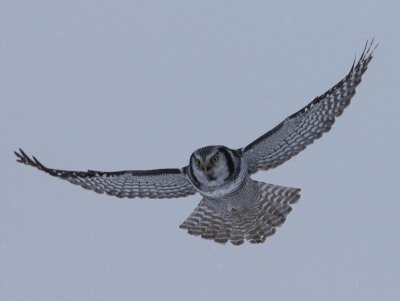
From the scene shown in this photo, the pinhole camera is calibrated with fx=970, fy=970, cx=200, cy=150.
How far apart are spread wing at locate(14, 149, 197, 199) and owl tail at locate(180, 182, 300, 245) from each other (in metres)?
0.50

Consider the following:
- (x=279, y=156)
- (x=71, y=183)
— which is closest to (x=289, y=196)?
(x=279, y=156)

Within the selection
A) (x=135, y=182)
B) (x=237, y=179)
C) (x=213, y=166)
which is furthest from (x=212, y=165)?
(x=135, y=182)

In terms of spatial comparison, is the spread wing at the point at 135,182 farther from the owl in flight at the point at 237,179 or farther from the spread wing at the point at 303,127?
the spread wing at the point at 303,127

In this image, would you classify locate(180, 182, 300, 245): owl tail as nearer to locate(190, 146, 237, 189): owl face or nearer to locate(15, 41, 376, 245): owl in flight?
locate(15, 41, 376, 245): owl in flight

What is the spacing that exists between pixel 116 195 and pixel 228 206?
1682 mm

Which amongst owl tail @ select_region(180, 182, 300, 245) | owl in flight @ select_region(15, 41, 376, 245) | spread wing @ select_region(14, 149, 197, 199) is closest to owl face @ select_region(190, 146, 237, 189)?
owl in flight @ select_region(15, 41, 376, 245)

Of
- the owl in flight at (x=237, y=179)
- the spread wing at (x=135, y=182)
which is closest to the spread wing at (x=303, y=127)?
the owl in flight at (x=237, y=179)

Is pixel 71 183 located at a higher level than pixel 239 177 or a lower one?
higher

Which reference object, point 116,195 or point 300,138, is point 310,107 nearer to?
point 300,138

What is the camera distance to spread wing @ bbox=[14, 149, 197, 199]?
1402 cm

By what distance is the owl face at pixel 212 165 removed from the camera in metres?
13.6

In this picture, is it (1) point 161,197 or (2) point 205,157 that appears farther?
(1) point 161,197

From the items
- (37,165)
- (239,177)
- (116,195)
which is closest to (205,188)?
(239,177)

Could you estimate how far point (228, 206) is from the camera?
47.6 feet
